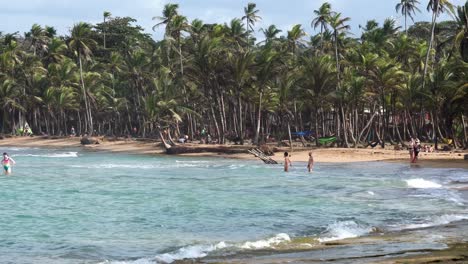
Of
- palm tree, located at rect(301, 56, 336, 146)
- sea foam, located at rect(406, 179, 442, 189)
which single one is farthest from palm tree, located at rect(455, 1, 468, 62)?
sea foam, located at rect(406, 179, 442, 189)

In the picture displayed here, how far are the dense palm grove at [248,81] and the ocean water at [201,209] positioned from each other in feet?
43.8

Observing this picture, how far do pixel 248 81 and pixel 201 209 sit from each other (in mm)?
35861

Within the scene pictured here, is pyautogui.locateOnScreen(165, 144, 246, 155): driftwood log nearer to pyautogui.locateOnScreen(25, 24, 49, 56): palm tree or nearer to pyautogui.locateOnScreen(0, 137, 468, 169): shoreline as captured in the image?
pyautogui.locateOnScreen(0, 137, 468, 169): shoreline

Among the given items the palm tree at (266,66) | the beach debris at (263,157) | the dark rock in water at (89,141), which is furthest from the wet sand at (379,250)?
the dark rock in water at (89,141)

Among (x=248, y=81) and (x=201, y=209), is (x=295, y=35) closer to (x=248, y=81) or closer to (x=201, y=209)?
(x=248, y=81)

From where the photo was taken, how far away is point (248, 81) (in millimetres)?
56844

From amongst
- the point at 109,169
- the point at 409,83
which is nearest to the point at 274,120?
the point at 409,83

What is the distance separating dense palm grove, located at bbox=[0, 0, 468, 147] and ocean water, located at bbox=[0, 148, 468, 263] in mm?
13361

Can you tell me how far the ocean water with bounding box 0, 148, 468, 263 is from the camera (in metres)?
15.1

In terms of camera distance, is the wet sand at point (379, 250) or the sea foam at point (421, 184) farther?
the sea foam at point (421, 184)

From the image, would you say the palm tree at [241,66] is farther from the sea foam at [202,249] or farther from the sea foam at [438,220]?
the sea foam at [202,249]

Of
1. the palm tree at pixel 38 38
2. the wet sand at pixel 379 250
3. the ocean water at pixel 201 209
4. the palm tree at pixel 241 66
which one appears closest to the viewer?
the wet sand at pixel 379 250

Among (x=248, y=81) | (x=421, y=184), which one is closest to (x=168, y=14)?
(x=248, y=81)

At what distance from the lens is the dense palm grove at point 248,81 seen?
5106cm
